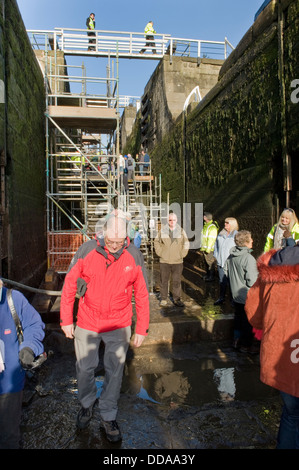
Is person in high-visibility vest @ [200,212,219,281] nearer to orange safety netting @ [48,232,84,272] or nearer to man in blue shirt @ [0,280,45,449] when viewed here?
orange safety netting @ [48,232,84,272]

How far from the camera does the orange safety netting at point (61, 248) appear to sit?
8.21m

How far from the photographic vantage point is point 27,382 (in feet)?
12.1

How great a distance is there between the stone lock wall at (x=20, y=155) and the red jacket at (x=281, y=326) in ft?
12.2

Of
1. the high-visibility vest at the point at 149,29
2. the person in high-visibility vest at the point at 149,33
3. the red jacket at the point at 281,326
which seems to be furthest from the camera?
the high-visibility vest at the point at 149,29

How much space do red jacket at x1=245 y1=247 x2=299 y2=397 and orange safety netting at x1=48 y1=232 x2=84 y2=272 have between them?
6490 millimetres

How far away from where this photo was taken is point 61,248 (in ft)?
27.8

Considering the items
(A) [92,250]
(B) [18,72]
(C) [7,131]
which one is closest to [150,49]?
(B) [18,72]

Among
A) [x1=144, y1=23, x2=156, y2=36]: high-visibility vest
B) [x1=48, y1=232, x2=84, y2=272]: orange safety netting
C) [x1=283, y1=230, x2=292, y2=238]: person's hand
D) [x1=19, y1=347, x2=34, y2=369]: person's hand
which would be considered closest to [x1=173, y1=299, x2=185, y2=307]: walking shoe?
[x1=283, y1=230, x2=292, y2=238]: person's hand

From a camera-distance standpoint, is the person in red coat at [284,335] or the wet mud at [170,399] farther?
the wet mud at [170,399]

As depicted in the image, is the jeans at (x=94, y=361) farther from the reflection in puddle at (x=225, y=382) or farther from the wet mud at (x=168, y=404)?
the reflection in puddle at (x=225, y=382)

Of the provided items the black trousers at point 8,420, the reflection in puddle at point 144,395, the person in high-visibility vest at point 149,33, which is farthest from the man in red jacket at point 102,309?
the person in high-visibility vest at point 149,33

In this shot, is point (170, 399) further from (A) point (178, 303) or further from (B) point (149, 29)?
(B) point (149, 29)

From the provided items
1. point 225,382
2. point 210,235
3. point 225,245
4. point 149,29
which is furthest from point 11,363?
point 149,29

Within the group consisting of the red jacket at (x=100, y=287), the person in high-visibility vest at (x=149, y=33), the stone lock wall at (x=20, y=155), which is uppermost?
the person in high-visibility vest at (x=149, y=33)
